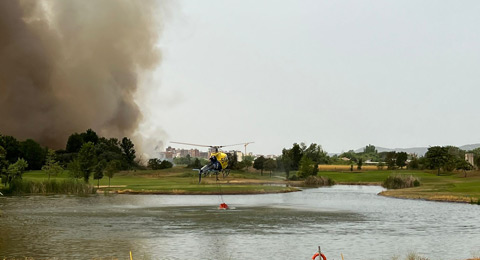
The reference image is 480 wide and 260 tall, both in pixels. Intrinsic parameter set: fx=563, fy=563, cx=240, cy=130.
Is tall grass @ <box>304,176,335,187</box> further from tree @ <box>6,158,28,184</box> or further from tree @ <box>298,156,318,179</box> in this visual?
tree @ <box>6,158,28,184</box>

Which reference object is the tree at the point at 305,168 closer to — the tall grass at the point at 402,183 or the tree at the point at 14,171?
the tall grass at the point at 402,183

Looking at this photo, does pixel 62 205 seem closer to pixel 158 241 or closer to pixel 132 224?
pixel 132 224

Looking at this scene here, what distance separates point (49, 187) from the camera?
11219 cm

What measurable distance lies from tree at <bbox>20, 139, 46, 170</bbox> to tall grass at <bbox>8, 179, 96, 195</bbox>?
258ft

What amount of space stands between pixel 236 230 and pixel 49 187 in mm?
66458

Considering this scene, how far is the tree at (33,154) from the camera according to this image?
186700 millimetres

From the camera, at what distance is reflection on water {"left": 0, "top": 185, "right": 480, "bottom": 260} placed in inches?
1703

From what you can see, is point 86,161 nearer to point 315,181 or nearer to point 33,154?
point 33,154

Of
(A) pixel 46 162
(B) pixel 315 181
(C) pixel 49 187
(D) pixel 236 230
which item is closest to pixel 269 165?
(B) pixel 315 181

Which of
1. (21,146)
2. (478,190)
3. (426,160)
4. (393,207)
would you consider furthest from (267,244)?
(21,146)

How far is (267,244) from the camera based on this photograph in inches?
1871

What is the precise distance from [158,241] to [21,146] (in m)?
153

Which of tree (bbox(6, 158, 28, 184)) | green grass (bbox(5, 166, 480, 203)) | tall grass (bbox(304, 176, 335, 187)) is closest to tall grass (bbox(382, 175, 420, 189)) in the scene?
green grass (bbox(5, 166, 480, 203))

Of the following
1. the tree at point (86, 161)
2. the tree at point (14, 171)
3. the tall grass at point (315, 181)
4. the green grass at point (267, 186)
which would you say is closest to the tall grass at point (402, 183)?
the green grass at point (267, 186)
